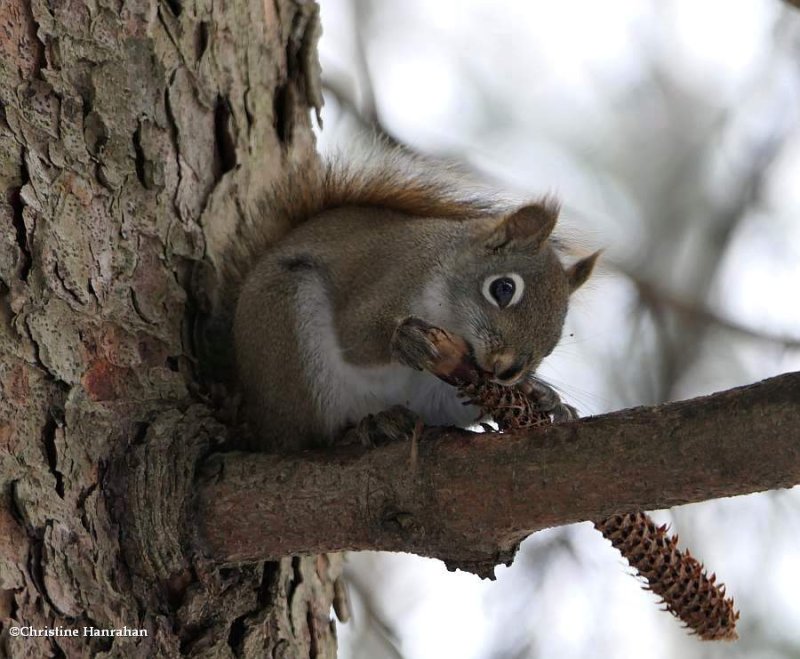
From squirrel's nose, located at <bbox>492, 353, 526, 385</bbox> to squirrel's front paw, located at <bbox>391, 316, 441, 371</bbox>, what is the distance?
197mm

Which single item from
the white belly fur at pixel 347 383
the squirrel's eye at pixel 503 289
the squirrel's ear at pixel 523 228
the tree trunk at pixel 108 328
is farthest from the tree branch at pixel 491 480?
the squirrel's ear at pixel 523 228

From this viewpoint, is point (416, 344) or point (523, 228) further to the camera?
point (523, 228)

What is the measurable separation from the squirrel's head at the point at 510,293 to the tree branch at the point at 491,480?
42cm

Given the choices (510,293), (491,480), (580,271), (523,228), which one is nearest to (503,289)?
(510,293)

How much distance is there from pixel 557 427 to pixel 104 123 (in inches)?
36.0

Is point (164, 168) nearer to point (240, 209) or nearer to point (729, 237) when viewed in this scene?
point (240, 209)

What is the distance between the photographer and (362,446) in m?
1.69

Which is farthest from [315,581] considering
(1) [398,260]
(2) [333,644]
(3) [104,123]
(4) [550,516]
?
(3) [104,123]

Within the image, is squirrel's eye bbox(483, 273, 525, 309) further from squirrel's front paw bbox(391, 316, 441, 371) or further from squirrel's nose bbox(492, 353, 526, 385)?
squirrel's front paw bbox(391, 316, 441, 371)

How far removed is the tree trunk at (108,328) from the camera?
5.13 feet

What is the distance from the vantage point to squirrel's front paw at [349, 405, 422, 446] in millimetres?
1753

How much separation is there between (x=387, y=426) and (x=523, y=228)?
66 centimetres

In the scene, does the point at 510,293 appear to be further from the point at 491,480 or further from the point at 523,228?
the point at 491,480

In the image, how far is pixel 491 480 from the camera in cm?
144
